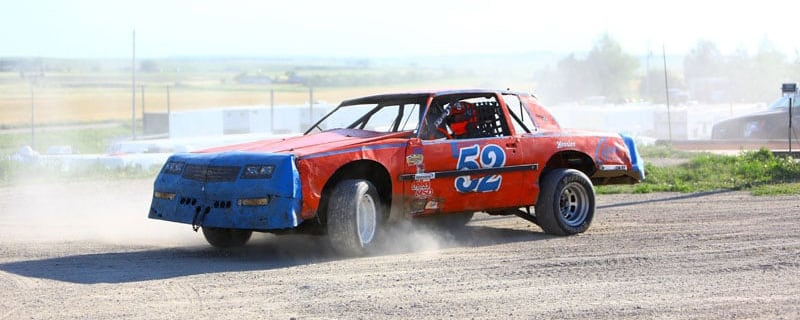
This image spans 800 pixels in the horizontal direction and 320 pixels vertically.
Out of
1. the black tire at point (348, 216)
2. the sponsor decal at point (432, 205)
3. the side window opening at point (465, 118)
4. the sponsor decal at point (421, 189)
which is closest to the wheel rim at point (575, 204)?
the side window opening at point (465, 118)

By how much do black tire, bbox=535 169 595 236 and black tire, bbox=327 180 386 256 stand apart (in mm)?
2089

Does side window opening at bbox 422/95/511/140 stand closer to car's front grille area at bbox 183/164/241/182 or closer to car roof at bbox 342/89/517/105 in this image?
car roof at bbox 342/89/517/105

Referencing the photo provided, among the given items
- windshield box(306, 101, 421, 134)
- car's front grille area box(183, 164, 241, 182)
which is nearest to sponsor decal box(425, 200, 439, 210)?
windshield box(306, 101, 421, 134)

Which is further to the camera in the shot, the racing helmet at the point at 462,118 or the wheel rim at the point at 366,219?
the racing helmet at the point at 462,118

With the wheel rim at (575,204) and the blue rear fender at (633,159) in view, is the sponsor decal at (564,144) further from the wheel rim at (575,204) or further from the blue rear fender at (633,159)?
the blue rear fender at (633,159)

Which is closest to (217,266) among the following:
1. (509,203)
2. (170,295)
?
(170,295)

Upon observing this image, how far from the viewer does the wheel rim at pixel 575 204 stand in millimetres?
10828

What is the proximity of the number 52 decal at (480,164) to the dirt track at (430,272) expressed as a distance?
54cm

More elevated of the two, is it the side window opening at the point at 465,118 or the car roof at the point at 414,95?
the car roof at the point at 414,95

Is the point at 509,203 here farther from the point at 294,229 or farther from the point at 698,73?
the point at 698,73

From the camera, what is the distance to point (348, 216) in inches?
349

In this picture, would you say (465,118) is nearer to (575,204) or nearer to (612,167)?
(575,204)

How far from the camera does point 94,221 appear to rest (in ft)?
40.0

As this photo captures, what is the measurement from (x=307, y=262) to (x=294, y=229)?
368mm
